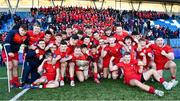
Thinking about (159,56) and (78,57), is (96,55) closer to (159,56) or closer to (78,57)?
(78,57)

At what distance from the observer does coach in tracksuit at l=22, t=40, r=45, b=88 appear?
8.57 meters

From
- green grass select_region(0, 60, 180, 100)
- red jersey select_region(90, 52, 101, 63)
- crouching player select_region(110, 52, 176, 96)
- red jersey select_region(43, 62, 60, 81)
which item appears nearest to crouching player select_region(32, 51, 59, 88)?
red jersey select_region(43, 62, 60, 81)

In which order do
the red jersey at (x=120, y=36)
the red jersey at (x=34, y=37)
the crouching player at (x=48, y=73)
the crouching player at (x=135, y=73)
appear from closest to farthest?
the crouching player at (x=135, y=73) → the crouching player at (x=48, y=73) → the red jersey at (x=34, y=37) → the red jersey at (x=120, y=36)

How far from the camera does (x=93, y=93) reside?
748cm

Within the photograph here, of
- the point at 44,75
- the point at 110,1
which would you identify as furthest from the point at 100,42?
the point at 110,1

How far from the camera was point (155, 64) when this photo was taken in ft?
28.9

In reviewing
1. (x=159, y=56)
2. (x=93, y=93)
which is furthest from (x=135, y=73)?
(x=159, y=56)

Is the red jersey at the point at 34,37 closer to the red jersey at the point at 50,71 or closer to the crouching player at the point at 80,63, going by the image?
the red jersey at the point at 50,71

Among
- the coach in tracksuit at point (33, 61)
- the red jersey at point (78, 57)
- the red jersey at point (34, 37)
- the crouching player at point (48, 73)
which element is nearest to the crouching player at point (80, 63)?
the red jersey at point (78, 57)

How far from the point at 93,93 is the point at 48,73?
1476 millimetres

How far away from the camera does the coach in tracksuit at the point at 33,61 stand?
8.57 meters

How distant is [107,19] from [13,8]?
8.07 m

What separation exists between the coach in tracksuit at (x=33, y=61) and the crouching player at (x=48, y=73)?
7.8 inches

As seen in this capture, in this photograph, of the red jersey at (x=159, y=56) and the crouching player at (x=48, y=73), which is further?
the red jersey at (x=159, y=56)
